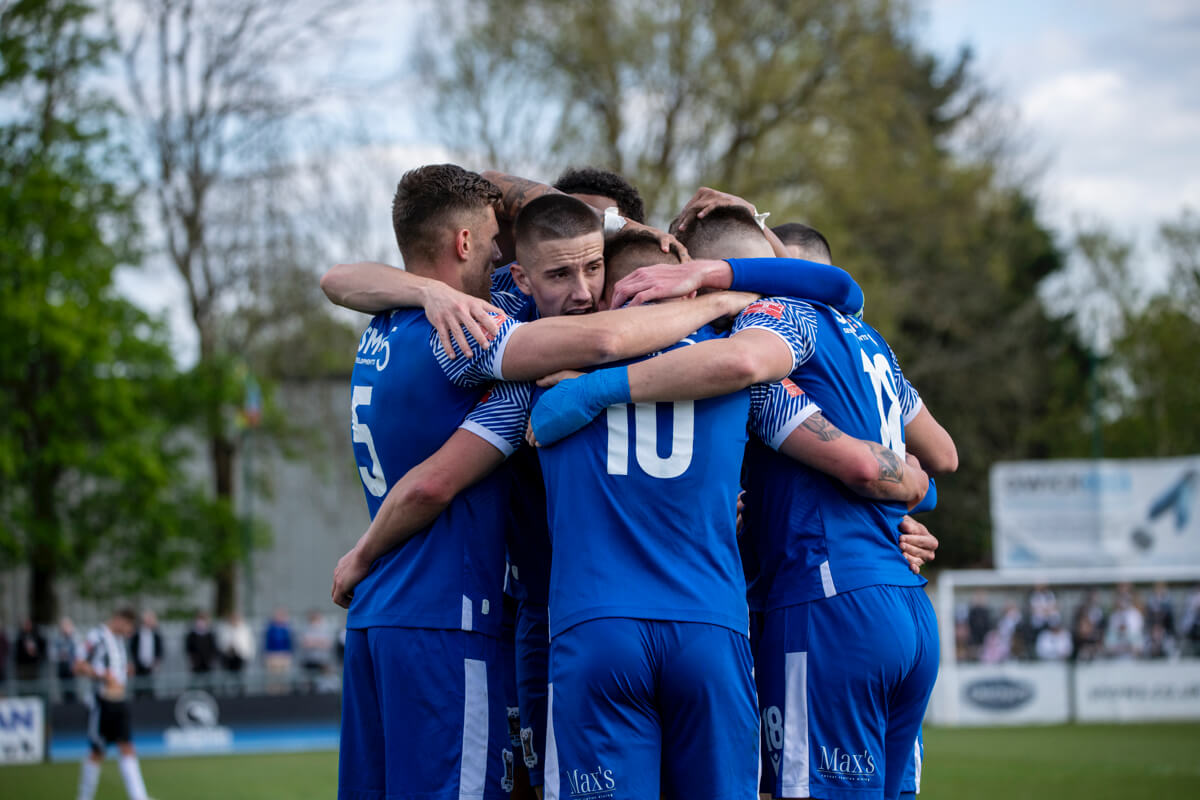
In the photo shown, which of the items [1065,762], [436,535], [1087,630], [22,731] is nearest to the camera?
[436,535]

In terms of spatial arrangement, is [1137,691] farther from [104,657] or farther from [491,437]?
[491,437]

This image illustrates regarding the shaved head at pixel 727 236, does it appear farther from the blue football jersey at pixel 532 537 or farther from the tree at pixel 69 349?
the tree at pixel 69 349

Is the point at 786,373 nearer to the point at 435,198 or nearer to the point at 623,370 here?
the point at 623,370

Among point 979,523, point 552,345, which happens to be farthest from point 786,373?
point 979,523

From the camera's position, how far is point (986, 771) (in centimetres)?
1514

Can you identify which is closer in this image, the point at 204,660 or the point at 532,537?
the point at 532,537

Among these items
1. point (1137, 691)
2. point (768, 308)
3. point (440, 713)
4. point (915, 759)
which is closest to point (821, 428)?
point (768, 308)

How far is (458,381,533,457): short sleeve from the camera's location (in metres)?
4.04

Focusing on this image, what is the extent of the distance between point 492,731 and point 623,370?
131 cm

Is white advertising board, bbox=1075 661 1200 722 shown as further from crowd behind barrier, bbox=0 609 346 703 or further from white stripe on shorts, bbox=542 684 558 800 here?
white stripe on shorts, bbox=542 684 558 800

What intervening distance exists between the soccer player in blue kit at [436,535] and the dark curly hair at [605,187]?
897 millimetres

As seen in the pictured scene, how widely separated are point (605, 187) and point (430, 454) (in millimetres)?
1573

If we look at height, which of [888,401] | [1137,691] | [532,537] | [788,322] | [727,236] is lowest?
[1137,691]

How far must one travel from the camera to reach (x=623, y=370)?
371 centimetres
